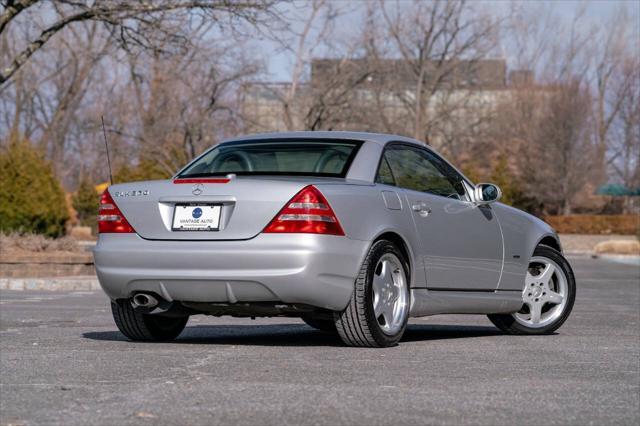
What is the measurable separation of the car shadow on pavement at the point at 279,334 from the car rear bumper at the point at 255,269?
0.82 metres

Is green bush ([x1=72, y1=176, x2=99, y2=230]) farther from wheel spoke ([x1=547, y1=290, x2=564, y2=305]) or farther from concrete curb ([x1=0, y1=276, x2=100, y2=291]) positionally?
wheel spoke ([x1=547, y1=290, x2=564, y2=305])

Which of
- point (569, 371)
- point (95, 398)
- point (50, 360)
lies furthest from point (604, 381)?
point (50, 360)

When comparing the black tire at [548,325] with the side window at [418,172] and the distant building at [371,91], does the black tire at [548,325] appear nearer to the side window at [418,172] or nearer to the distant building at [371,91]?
the side window at [418,172]

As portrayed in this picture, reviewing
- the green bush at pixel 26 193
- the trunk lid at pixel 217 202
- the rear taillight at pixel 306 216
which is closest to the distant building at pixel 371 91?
the green bush at pixel 26 193

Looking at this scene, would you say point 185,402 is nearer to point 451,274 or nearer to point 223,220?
point 223,220

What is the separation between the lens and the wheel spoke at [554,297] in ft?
32.1

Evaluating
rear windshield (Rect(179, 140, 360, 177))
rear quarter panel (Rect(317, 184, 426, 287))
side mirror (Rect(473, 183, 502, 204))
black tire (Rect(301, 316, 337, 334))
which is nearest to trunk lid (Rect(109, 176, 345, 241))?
rear quarter panel (Rect(317, 184, 426, 287))

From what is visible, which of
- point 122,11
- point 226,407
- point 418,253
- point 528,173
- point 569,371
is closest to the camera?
point 226,407

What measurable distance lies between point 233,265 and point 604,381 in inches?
97.6

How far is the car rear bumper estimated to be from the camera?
7426 millimetres

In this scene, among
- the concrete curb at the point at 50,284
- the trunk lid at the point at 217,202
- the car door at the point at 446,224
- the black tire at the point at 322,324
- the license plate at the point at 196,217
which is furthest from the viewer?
the concrete curb at the point at 50,284

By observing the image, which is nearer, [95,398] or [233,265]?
[95,398]

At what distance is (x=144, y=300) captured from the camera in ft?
26.1

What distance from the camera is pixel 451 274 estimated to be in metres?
8.77
